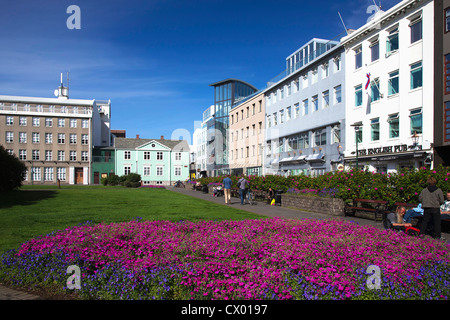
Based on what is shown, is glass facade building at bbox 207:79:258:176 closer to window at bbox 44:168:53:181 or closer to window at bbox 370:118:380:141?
window at bbox 44:168:53:181

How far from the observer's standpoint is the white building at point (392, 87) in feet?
81.4

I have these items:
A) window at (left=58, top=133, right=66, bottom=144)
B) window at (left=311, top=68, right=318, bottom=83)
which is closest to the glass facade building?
window at (left=311, top=68, right=318, bottom=83)

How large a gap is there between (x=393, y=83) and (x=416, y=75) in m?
2.43

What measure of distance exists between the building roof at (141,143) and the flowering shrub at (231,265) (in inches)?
2974

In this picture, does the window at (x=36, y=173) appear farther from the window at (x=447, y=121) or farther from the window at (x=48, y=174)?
the window at (x=447, y=121)

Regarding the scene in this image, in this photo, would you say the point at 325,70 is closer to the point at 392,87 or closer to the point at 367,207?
the point at 392,87

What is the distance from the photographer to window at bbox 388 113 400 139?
90.9 feet

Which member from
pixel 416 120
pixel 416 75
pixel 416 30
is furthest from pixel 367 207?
pixel 416 30

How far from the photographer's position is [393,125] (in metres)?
28.2

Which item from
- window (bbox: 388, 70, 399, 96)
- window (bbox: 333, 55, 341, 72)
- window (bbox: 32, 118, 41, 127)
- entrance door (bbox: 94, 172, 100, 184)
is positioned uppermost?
window (bbox: 333, 55, 341, 72)

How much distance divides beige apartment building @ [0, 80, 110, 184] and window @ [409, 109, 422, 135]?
214ft

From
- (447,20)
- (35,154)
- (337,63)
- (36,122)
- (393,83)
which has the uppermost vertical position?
(337,63)

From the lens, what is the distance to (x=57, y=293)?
5270 millimetres
